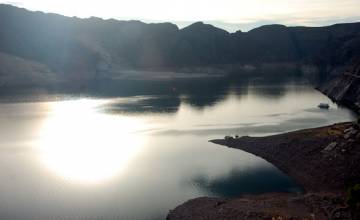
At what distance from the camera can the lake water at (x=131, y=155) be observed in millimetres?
50812

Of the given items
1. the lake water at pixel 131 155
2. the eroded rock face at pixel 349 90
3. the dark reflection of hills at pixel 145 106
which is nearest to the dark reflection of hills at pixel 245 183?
the lake water at pixel 131 155

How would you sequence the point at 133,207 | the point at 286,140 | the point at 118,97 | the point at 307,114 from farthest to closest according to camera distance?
1. the point at 118,97
2. the point at 307,114
3. the point at 286,140
4. the point at 133,207

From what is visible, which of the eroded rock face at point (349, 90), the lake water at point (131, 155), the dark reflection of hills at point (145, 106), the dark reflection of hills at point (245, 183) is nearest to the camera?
the lake water at point (131, 155)

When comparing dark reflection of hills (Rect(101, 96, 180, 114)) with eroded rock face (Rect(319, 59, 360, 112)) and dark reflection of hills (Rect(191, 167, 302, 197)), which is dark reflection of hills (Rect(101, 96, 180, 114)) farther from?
dark reflection of hills (Rect(191, 167, 302, 197))

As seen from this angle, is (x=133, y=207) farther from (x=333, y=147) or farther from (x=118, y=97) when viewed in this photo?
(x=118, y=97)

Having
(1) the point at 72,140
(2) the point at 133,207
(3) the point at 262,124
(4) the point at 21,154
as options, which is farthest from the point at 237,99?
(2) the point at 133,207

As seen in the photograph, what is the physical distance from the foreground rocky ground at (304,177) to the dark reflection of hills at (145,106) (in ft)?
158

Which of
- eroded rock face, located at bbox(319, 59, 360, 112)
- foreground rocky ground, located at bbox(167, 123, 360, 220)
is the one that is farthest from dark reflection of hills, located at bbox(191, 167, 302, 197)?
eroded rock face, located at bbox(319, 59, 360, 112)

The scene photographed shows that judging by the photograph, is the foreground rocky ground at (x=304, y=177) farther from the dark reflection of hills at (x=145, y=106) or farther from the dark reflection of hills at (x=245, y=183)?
the dark reflection of hills at (x=145, y=106)

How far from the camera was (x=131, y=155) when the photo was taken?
238ft

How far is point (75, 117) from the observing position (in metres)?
117

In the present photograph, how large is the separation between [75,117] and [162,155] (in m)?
51.3

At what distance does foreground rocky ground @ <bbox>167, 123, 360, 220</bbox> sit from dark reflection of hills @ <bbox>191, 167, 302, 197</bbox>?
1944mm

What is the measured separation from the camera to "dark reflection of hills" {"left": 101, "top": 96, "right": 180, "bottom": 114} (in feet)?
411
